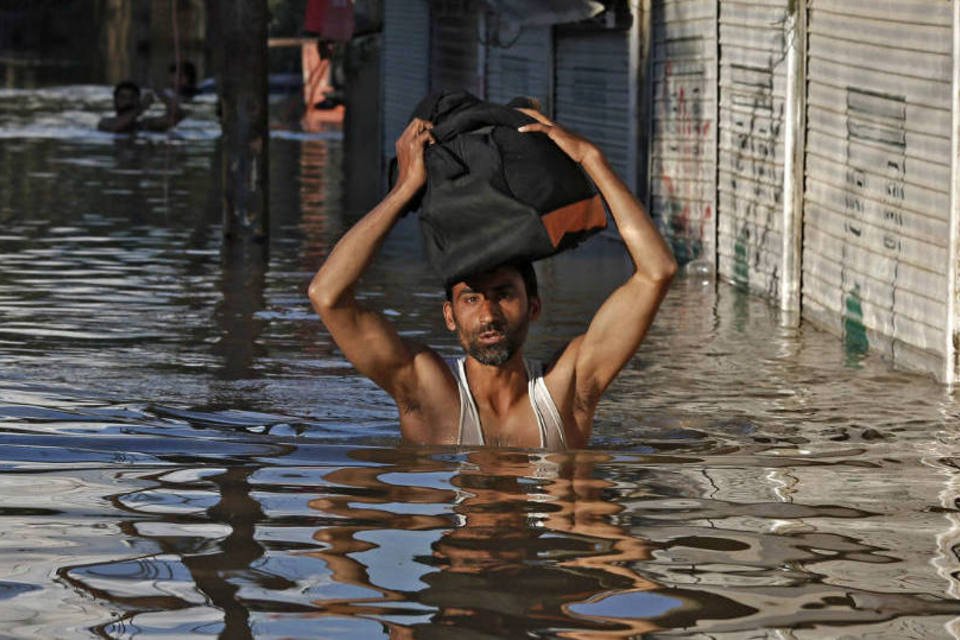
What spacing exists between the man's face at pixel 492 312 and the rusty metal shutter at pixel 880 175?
3980 millimetres

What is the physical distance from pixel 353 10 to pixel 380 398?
1899 centimetres

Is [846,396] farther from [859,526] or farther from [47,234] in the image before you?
[47,234]

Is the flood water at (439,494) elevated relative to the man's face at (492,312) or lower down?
lower down

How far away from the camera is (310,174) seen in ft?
78.4

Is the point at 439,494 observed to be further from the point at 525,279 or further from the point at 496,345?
the point at 525,279

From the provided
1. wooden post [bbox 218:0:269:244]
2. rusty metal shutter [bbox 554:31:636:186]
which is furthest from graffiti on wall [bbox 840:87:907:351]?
rusty metal shutter [bbox 554:31:636:186]

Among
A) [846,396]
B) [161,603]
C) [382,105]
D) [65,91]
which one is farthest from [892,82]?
[65,91]

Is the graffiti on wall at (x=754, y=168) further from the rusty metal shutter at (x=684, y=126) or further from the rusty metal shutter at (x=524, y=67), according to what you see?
the rusty metal shutter at (x=524, y=67)

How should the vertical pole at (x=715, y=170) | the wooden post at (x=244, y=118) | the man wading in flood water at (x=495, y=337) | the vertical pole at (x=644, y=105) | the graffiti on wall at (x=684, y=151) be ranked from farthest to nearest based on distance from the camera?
the vertical pole at (x=644, y=105), the graffiti on wall at (x=684, y=151), the vertical pole at (x=715, y=170), the wooden post at (x=244, y=118), the man wading in flood water at (x=495, y=337)

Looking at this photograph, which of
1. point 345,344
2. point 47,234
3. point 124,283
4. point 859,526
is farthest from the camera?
point 47,234

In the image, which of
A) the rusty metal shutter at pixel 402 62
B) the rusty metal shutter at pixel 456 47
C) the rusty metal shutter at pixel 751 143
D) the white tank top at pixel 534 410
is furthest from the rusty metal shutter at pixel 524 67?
the white tank top at pixel 534 410

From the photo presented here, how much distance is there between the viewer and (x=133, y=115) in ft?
96.3

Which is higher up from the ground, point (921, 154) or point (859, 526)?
point (921, 154)

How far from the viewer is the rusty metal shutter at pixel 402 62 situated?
2498 centimetres
